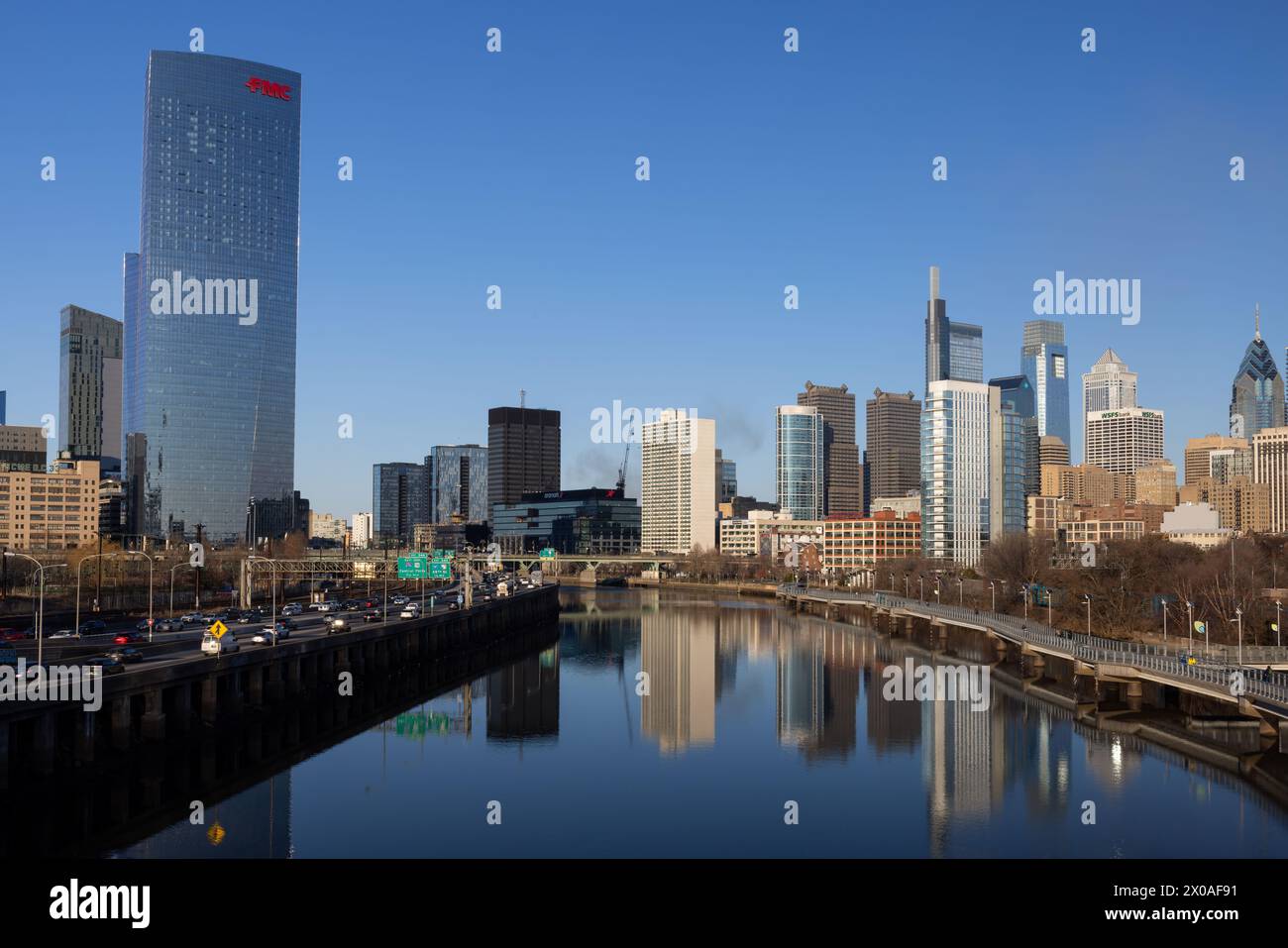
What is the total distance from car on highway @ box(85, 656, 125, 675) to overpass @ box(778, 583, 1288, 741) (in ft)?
165

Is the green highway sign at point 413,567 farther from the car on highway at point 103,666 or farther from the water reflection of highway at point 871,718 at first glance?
the car on highway at point 103,666

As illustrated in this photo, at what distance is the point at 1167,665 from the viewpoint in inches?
2527

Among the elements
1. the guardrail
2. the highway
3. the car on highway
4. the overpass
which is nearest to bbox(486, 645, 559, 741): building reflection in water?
the highway

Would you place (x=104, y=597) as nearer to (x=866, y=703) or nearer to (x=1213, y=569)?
(x=866, y=703)

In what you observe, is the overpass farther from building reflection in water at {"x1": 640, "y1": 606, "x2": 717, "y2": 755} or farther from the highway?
the highway

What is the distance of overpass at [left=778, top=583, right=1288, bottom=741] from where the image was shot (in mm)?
54594

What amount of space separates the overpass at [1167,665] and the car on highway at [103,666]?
50.2 metres

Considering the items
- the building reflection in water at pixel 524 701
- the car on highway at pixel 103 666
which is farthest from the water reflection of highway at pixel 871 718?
the car on highway at pixel 103 666

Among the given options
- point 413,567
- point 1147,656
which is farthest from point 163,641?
point 1147,656

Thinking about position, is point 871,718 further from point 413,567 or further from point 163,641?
point 413,567

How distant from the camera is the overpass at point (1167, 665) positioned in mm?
54594

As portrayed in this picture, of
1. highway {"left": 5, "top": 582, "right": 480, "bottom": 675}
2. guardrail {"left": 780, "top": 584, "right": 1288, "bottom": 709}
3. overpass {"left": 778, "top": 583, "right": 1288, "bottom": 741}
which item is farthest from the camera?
highway {"left": 5, "top": 582, "right": 480, "bottom": 675}
